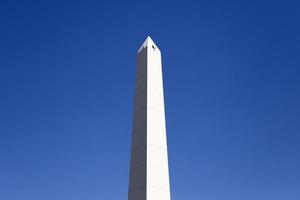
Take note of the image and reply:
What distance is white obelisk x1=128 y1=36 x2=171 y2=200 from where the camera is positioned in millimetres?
14766

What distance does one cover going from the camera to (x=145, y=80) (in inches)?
728

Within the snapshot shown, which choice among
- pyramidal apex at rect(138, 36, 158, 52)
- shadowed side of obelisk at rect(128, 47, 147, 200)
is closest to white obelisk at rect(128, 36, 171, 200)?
shadowed side of obelisk at rect(128, 47, 147, 200)

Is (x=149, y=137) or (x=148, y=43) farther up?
(x=148, y=43)

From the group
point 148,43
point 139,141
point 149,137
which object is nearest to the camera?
point 149,137

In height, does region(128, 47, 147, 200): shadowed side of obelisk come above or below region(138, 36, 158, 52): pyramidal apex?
below

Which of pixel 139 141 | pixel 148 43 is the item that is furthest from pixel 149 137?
pixel 148 43

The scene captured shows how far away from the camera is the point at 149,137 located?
1594 centimetres

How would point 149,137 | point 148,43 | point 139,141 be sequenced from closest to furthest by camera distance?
point 149,137
point 139,141
point 148,43

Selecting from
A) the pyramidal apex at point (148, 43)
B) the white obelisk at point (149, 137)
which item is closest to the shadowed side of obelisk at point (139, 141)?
the white obelisk at point (149, 137)

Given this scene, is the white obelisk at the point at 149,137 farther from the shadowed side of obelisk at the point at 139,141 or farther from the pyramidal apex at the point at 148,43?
the pyramidal apex at the point at 148,43

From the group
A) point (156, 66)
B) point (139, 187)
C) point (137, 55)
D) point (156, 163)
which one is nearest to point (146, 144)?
point (156, 163)

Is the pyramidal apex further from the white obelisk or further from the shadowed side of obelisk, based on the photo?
the shadowed side of obelisk

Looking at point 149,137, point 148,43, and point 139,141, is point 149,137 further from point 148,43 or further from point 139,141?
point 148,43

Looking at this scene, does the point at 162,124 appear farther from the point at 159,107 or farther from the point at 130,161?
the point at 130,161
